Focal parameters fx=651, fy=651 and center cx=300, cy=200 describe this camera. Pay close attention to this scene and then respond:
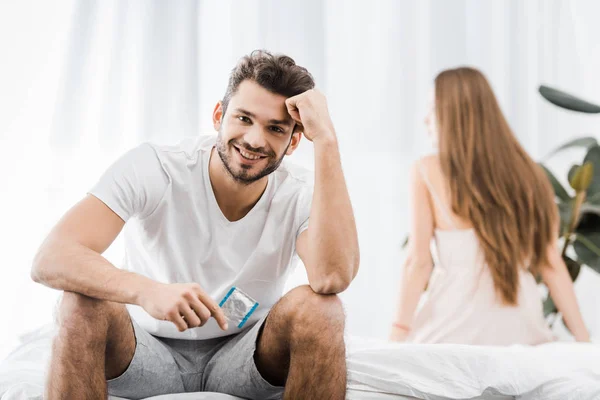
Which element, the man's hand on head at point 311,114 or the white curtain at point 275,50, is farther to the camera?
the white curtain at point 275,50

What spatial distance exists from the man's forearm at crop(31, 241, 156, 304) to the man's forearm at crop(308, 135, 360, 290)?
0.31m

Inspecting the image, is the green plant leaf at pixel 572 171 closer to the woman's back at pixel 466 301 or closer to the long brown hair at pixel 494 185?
the long brown hair at pixel 494 185

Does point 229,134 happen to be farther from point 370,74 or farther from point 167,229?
point 370,74

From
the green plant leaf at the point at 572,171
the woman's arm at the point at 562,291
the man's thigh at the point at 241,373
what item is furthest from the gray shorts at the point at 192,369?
the green plant leaf at the point at 572,171

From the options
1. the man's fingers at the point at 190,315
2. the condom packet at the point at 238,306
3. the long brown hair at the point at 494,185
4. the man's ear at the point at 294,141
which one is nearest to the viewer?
the man's fingers at the point at 190,315

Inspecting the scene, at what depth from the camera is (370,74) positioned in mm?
2631

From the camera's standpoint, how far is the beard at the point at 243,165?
4.27 ft

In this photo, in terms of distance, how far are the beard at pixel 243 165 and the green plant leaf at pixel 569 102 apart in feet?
2.32

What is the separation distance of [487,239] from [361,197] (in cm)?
84

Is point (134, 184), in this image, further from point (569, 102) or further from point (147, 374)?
point (569, 102)

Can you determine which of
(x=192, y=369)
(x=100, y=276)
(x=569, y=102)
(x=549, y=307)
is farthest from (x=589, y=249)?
(x=100, y=276)

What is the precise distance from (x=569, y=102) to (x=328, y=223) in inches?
29.1

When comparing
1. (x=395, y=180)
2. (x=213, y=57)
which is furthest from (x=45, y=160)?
(x=395, y=180)

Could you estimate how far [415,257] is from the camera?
192 centimetres
